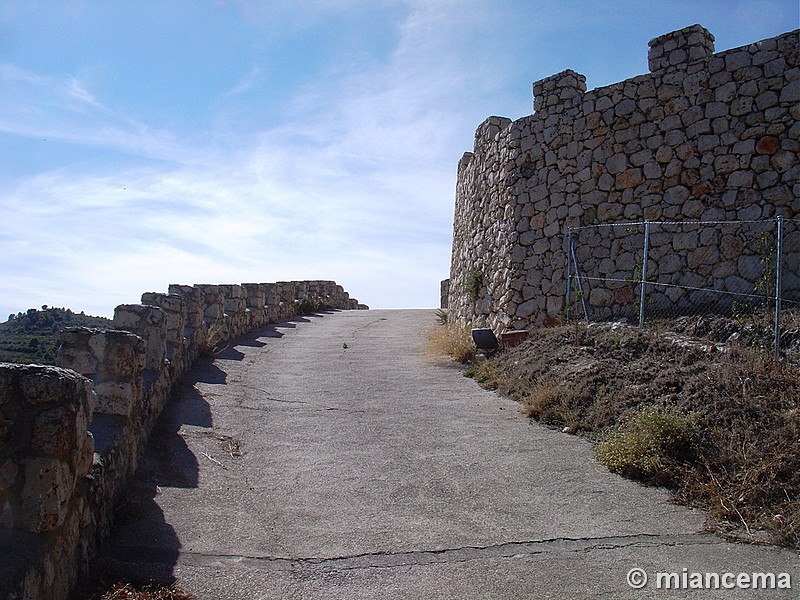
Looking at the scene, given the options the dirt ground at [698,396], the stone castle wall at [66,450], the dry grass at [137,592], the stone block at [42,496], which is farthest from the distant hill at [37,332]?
the dirt ground at [698,396]

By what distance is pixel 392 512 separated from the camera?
18.4 feet

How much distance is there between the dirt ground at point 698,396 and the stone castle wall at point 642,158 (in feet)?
6.02

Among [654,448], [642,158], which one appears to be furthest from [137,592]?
[642,158]

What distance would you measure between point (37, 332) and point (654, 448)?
664 centimetres

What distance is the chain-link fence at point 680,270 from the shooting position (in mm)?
9914

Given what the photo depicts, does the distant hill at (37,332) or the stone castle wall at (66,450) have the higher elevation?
the distant hill at (37,332)

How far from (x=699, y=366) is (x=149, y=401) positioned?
5.84 metres

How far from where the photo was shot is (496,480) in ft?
21.2

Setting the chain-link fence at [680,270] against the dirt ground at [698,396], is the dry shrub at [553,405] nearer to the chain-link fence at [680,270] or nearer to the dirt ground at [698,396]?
the dirt ground at [698,396]

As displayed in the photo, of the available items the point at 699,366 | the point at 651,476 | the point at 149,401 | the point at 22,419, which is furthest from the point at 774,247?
the point at 22,419

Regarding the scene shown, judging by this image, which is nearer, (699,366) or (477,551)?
(477,551)

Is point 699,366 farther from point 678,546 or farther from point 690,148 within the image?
point 690,148

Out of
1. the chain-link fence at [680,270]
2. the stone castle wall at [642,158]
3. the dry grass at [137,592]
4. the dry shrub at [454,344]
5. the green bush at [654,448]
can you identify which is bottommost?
the dry grass at [137,592]

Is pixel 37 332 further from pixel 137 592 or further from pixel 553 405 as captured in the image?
pixel 553 405
